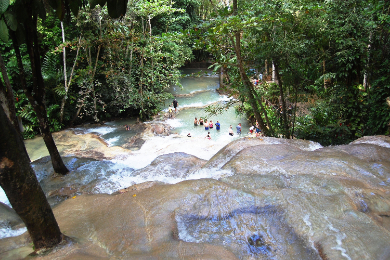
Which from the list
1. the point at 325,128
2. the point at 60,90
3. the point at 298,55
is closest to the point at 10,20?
the point at 298,55

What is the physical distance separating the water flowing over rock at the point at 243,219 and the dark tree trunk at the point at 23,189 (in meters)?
0.24

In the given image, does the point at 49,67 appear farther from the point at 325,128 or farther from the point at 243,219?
the point at 243,219

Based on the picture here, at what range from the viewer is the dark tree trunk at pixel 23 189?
8.52 feet

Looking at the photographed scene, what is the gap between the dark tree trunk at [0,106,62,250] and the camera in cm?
260

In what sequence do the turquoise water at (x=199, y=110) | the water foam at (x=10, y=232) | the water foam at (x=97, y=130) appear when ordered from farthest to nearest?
1. the turquoise water at (x=199, y=110)
2. the water foam at (x=97, y=130)
3. the water foam at (x=10, y=232)

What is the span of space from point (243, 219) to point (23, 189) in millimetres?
2651

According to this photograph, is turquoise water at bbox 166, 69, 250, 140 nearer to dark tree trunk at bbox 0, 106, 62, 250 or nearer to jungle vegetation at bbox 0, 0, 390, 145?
jungle vegetation at bbox 0, 0, 390, 145

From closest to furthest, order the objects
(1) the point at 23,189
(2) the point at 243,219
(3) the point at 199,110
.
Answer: (1) the point at 23,189 < (2) the point at 243,219 < (3) the point at 199,110

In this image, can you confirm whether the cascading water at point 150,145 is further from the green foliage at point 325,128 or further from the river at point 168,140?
the green foliage at point 325,128

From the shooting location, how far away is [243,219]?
3719mm

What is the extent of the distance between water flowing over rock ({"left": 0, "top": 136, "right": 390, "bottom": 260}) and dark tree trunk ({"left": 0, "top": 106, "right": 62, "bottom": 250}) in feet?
0.79

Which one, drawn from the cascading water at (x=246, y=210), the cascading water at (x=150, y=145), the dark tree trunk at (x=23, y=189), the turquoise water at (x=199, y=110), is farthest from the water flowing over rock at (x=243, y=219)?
the turquoise water at (x=199, y=110)

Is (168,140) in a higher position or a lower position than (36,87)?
lower

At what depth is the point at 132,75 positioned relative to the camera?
54.7ft
